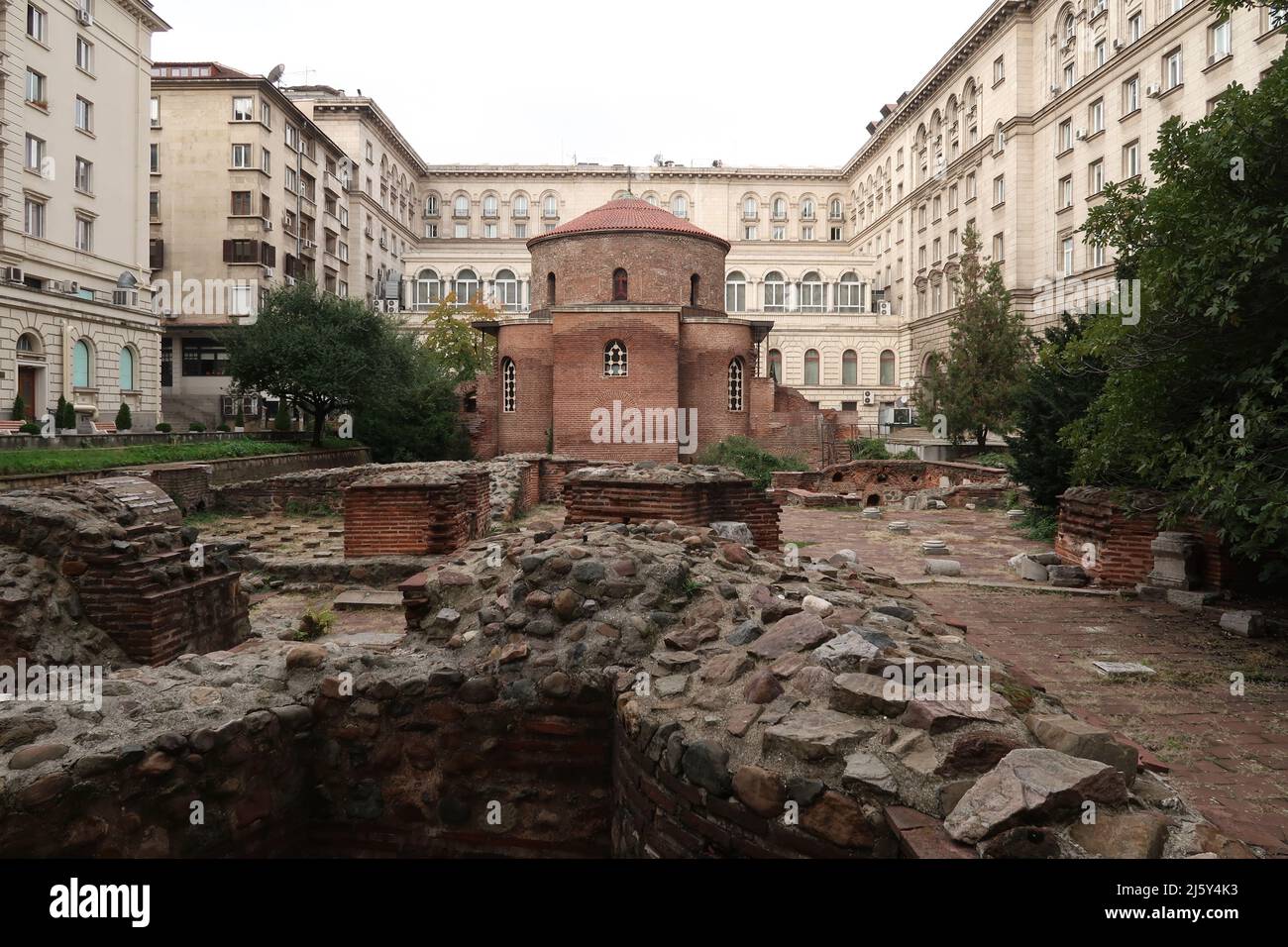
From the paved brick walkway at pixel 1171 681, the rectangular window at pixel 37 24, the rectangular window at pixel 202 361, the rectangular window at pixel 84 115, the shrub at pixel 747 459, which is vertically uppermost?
the rectangular window at pixel 37 24

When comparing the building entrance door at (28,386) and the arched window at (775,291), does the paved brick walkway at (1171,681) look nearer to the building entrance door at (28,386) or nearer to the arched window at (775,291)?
the building entrance door at (28,386)

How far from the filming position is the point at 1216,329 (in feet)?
21.0

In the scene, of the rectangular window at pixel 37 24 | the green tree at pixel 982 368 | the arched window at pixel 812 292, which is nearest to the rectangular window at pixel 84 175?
the rectangular window at pixel 37 24

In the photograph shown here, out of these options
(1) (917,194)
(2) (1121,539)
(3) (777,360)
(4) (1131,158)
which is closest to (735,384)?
(4) (1131,158)

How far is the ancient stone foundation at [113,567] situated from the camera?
548cm

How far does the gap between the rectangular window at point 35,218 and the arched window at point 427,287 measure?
28.2 metres

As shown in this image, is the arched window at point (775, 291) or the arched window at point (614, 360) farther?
the arched window at point (775, 291)

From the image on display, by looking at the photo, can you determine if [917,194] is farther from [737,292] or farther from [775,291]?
[737,292]

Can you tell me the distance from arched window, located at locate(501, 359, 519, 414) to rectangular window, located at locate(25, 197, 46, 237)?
1465cm

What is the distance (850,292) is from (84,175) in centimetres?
4198

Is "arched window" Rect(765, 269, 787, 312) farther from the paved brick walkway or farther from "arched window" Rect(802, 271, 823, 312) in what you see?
the paved brick walkway

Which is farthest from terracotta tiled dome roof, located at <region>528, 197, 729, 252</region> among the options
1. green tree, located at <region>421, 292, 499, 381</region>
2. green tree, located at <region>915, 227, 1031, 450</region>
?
green tree, located at <region>915, 227, 1031, 450</region>
